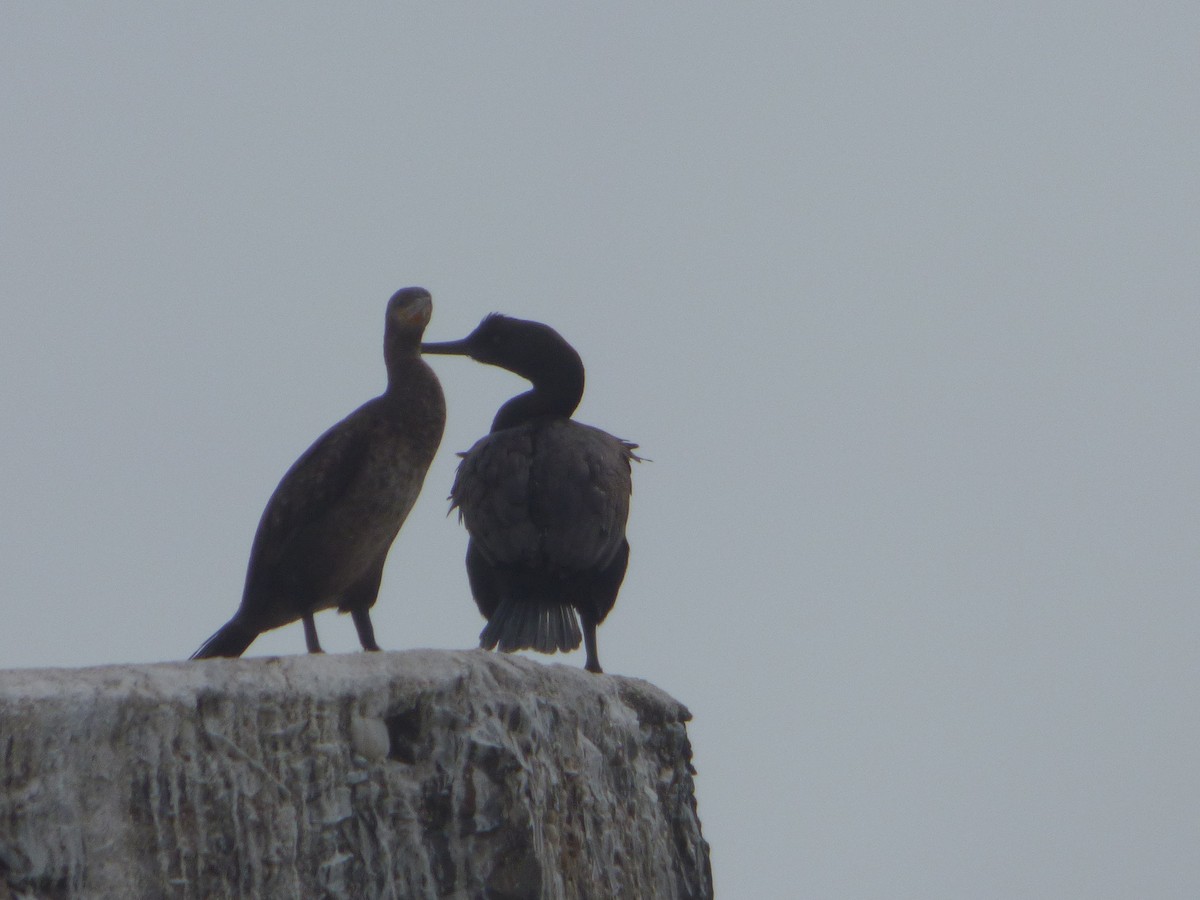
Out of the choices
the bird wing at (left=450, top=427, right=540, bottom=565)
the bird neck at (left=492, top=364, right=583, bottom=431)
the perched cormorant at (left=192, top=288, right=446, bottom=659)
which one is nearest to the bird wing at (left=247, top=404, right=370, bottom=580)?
the perched cormorant at (left=192, top=288, right=446, bottom=659)

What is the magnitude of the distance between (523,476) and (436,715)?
2.74 meters

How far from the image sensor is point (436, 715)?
15.8 feet

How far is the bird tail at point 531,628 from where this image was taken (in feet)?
23.7

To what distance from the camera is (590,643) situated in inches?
291

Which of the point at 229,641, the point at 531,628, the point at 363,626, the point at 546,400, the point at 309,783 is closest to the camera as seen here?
the point at 309,783

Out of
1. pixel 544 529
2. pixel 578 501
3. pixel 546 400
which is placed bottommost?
pixel 544 529

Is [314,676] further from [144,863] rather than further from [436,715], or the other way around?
[144,863]

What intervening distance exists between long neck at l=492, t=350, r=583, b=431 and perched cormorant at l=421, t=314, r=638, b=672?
26 centimetres

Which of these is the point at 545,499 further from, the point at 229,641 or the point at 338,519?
the point at 229,641

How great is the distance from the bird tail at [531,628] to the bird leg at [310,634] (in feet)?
2.60

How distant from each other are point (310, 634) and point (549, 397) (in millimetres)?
2013

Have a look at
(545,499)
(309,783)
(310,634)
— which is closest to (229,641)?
(310,634)

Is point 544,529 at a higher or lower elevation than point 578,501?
lower

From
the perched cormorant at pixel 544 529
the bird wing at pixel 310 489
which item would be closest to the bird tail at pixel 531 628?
the perched cormorant at pixel 544 529
